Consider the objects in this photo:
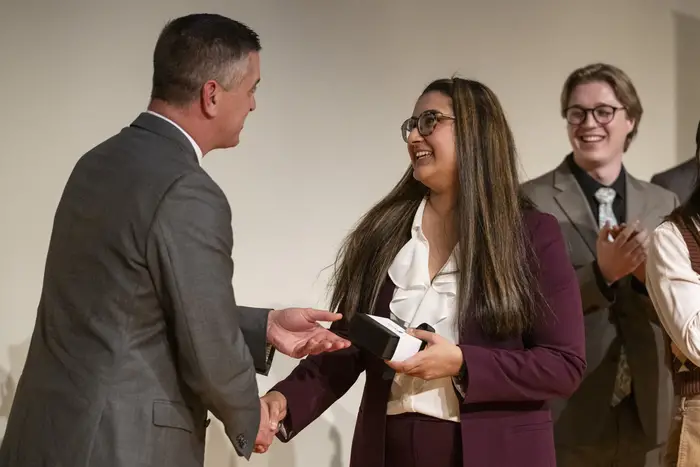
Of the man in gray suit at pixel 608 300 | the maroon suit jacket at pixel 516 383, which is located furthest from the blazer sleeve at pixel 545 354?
the man in gray suit at pixel 608 300

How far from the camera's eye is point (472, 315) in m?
1.82

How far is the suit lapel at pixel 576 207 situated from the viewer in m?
2.67

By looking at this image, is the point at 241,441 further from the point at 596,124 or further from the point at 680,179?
the point at 680,179

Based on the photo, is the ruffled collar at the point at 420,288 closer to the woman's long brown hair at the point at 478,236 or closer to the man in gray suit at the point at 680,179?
the woman's long brown hair at the point at 478,236

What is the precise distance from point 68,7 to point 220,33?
1.18 metres

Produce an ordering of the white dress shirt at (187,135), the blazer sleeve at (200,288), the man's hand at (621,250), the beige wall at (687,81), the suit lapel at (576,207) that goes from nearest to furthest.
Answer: the blazer sleeve at (200,288) → the white dress shirt at (187,135) → the man's hand at (621,250) → the suit lapel at (576,207) → the beige wall at (687,81)

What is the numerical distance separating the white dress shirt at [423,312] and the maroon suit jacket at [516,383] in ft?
0.10

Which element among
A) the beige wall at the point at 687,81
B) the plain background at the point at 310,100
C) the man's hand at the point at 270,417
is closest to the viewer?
the man's hand at the point at 270,417

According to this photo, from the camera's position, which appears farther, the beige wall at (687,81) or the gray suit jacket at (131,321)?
the beige wall at (687,81)

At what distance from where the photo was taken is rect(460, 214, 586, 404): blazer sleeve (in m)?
1.74

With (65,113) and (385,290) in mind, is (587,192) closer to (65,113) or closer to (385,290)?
(385,290)

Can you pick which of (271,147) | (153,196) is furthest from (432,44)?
(153,196)

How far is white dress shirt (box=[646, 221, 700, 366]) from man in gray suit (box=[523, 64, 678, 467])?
40 centimetres

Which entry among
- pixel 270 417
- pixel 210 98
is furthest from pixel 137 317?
pixel 270 417
